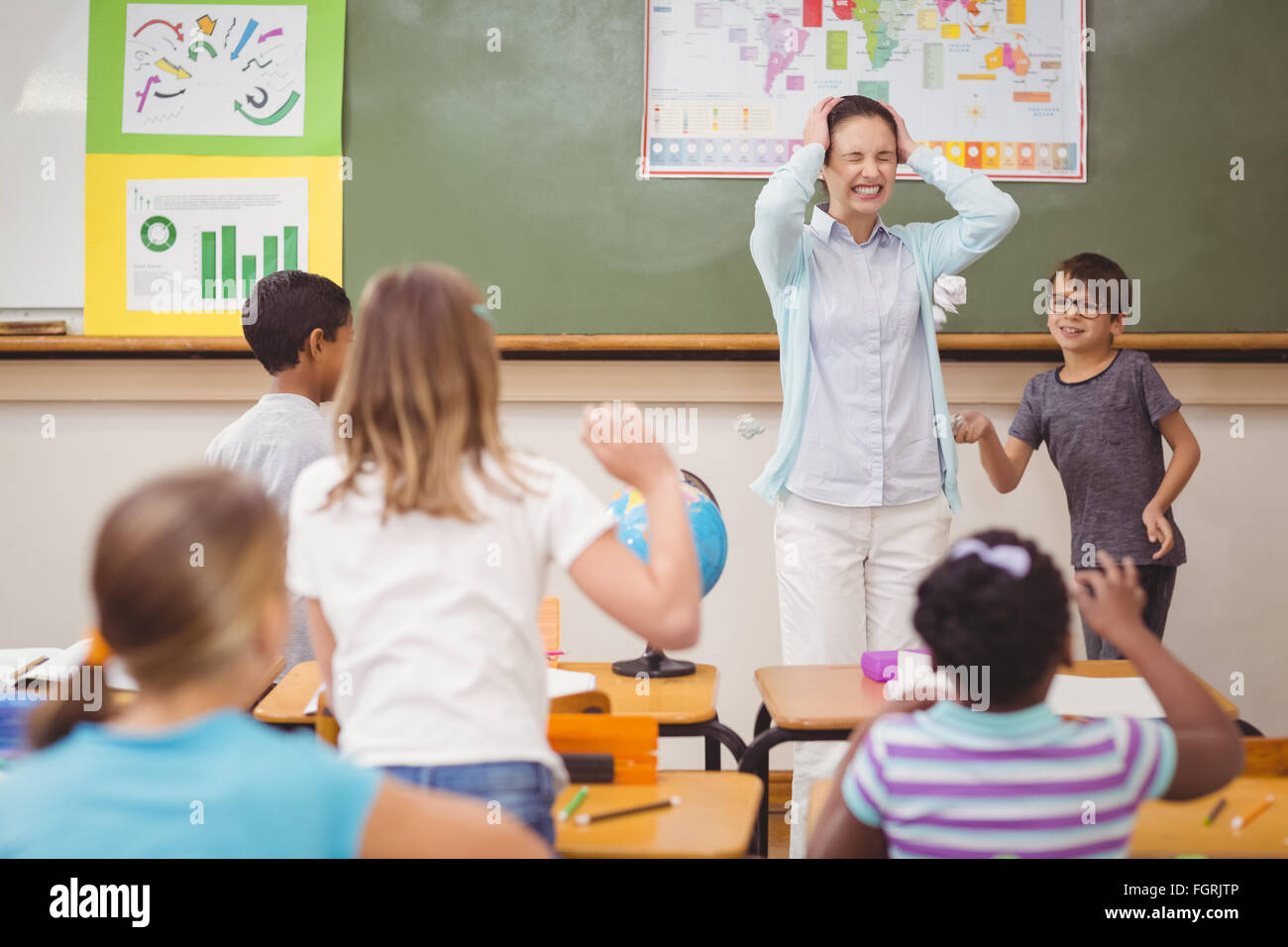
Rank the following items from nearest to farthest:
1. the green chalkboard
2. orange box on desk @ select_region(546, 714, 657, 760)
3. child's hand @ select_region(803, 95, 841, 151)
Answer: orange box on desk @ select_region(546, 714, 657, 760) → child's hand @ select_region(803, 95, 841, 151) → the green chalkboard

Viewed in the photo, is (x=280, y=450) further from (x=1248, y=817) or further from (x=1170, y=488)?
(x=1170, y=488)

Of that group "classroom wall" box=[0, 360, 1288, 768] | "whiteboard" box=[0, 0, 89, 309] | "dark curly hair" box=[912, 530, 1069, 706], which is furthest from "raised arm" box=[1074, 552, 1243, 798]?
"whiteboard" box=[0, 0, 89, 309]

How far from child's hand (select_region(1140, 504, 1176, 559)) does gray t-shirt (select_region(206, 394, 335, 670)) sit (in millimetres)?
1814

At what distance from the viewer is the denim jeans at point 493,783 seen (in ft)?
4.08

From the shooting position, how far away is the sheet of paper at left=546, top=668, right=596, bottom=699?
6.35 ft

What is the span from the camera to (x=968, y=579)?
1.30m

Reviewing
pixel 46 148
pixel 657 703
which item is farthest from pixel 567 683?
pixel 46 148

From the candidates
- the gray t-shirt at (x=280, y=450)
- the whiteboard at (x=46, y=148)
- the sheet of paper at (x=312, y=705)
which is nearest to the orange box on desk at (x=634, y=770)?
the sheet of paper at (x=312, y=705)

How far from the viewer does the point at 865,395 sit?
8.60 ft

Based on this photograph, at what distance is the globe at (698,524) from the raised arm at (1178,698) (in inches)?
32.4

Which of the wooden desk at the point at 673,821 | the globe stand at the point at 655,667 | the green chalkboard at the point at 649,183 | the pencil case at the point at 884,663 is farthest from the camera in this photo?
the green chalkboard at the point at 649,183

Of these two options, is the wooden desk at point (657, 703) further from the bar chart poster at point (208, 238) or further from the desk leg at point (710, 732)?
the bar chart poster at point (208, 238)

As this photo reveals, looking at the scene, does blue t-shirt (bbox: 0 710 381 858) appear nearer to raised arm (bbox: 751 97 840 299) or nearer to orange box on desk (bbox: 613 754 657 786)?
orange box on desk (bbox: 613 754 657 786)
